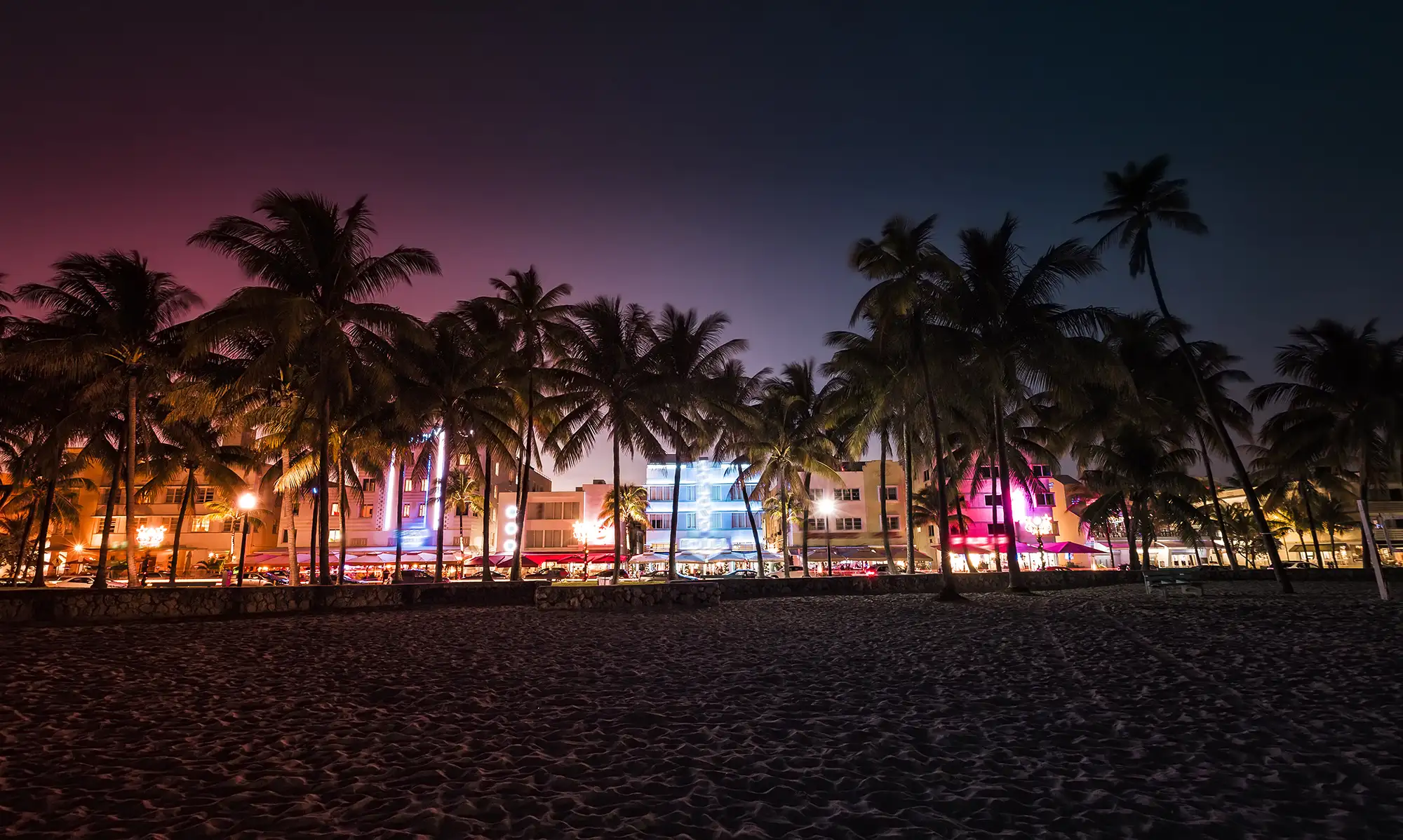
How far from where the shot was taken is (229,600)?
1756cm

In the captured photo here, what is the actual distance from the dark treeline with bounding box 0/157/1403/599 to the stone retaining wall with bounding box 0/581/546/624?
2.46 meters

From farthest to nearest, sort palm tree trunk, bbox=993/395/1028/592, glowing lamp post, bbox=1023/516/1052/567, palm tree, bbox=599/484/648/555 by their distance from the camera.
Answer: palm tree, bbox=599/484/648/555 < glowing lamp post, bbox=1023/516/1052/567 < palm tree trunk, bbox=993/395/1028/592

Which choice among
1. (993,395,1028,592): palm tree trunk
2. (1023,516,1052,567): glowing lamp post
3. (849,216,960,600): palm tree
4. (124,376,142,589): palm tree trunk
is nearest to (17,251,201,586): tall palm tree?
(124,376,142,589): palm tree trunk

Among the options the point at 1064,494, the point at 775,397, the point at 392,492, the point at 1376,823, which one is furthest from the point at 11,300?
the point at 1064,494

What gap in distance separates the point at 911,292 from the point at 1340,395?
20047mm

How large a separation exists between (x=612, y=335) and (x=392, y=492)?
44.6 m

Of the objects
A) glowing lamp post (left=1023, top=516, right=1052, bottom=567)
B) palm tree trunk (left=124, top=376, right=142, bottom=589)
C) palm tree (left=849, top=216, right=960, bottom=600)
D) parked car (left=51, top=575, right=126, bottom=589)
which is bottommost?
parked car (left=51, top=575, right=126, bottom=589)

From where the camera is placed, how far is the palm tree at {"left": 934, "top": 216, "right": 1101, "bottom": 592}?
21.6 metres

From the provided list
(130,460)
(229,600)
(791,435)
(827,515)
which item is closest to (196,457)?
(130,460)

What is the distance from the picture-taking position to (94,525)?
222 ft

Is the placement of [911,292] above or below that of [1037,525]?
above

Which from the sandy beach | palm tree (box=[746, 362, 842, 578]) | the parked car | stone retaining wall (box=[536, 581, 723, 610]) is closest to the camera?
the sandy beach

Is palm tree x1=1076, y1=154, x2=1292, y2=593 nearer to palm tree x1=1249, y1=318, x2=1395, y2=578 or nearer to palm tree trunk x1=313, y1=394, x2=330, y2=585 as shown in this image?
palm tree x1=1249, y1=318, x2=1395, y2=578

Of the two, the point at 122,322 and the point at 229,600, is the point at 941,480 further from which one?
the point at 122,322
